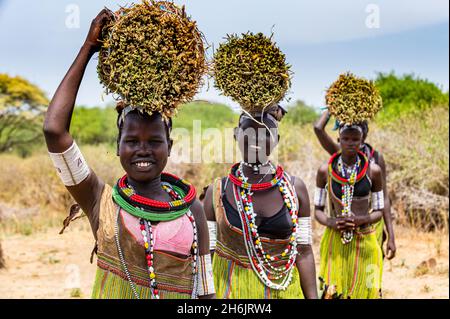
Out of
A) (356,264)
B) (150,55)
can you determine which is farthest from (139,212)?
(356,264)

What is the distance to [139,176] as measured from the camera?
8.70ft

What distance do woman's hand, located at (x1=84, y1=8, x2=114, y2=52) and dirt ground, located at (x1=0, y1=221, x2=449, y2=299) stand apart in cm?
622

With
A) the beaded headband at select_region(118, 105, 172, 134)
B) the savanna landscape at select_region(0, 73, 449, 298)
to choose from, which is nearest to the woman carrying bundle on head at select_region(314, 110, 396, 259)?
the savanna landscape at select_region(0, 73, 449, 298)

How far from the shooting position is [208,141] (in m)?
12.2

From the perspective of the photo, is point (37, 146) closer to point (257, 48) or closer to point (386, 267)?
point (386, 267)

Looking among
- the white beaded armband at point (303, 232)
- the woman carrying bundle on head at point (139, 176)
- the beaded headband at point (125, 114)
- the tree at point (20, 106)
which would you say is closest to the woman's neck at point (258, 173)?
the white beaded armband at point (303, 232)

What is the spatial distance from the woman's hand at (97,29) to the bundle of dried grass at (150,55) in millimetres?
23

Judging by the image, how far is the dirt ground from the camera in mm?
8484

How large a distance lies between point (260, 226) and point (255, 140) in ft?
1.81

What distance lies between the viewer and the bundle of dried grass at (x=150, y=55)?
2.44 meters

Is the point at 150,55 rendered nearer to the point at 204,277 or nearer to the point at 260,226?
the point at 204,277

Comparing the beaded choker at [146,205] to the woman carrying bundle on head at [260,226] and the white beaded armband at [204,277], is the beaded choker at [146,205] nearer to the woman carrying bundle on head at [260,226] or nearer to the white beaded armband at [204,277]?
the white beaded armband at [204,277]
